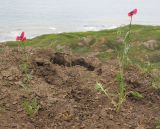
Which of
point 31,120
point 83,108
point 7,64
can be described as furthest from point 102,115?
point 7,64

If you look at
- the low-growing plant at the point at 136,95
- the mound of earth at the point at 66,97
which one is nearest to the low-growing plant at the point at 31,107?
the mound of earth at the point at 66,97

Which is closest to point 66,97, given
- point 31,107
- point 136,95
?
point 31,107

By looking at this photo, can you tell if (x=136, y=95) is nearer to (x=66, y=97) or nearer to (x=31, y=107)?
(x=66, y=97)

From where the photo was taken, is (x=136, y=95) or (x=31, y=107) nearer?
(x=31, y=107)

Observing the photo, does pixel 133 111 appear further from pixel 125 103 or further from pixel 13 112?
pixel 13 112

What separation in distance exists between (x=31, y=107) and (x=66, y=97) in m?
1.02

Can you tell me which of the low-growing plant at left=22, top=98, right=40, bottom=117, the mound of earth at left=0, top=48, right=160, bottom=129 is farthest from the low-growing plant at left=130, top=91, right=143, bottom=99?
the low-growing plant at left=22, top=98, right=40, bottom=117

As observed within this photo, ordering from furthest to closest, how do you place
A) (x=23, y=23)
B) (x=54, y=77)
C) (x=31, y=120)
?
(x=23, y=23)
(x=54, y=77)
(x=31, y=120)

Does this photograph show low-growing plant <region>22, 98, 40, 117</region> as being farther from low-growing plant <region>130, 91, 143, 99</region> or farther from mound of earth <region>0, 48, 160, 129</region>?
low-growing plant <region>130, 91, 143, 99</region>

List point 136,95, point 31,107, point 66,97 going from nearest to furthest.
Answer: point 31,107
point 66,97
point 136,95

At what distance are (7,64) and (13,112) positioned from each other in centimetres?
259

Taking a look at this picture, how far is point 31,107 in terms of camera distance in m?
8.26

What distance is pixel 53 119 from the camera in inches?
322

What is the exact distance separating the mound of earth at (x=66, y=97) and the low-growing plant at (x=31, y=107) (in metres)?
0.05
